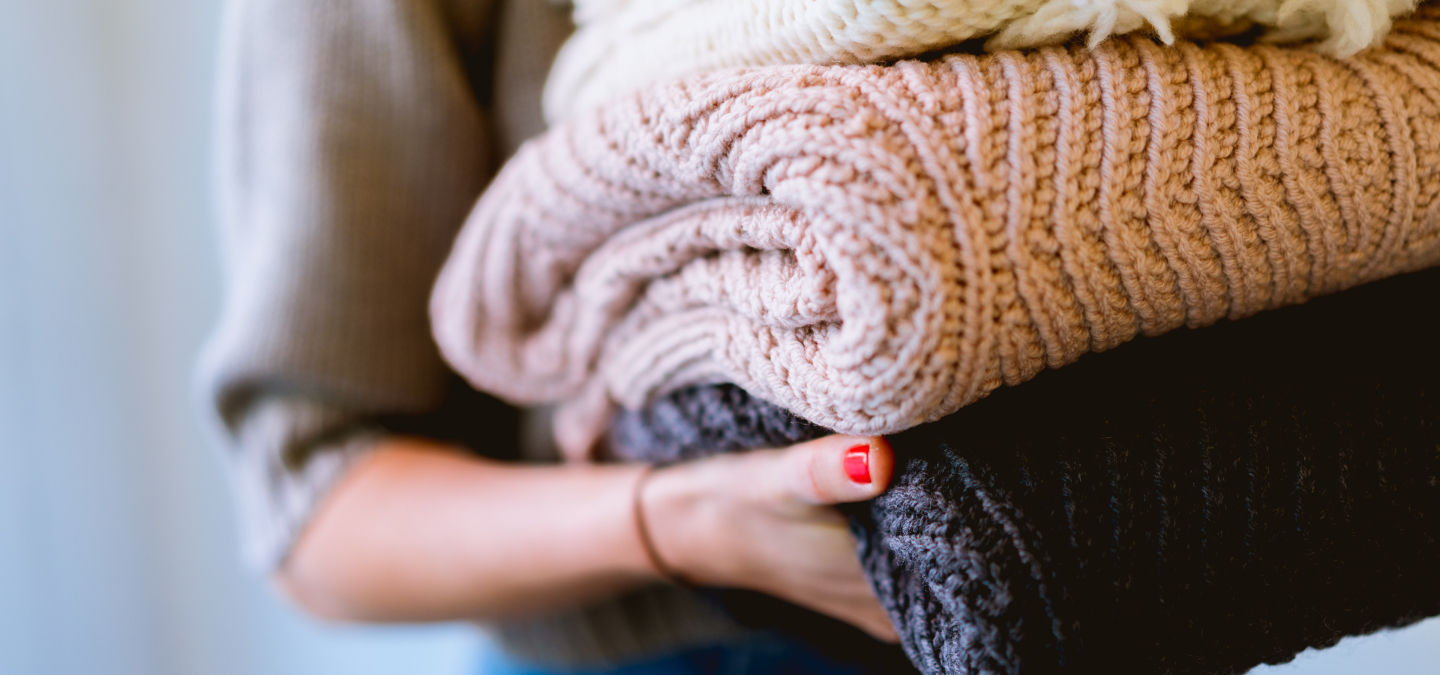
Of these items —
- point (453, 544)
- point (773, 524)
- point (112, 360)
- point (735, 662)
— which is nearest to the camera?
point (773, 524)

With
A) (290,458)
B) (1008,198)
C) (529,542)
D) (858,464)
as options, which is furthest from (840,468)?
(290,458)

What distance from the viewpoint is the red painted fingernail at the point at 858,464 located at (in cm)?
27

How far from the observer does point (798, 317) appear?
0.24 meters

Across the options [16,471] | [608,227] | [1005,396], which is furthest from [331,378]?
[16,471]

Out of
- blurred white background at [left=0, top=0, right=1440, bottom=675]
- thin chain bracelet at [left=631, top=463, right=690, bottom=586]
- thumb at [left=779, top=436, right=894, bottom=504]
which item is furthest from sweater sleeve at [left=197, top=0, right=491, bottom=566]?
blurred white background at [left=0, top=0, right=1440, bottom=675]

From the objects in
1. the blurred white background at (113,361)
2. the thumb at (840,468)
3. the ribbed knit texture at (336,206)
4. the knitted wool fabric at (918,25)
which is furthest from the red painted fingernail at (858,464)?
the blurred white background at (113,361)

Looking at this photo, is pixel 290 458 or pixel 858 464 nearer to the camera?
pixel 858 464

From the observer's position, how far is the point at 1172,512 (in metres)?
0.25

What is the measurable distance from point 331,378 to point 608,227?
223 mm

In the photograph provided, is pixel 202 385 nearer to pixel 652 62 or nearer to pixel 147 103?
pixel 652 62

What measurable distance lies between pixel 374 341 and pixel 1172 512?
1.34 ft

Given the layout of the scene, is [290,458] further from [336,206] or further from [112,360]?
[112,360]

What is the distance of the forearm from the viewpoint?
442mm

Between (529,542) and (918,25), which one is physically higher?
(918,25)
